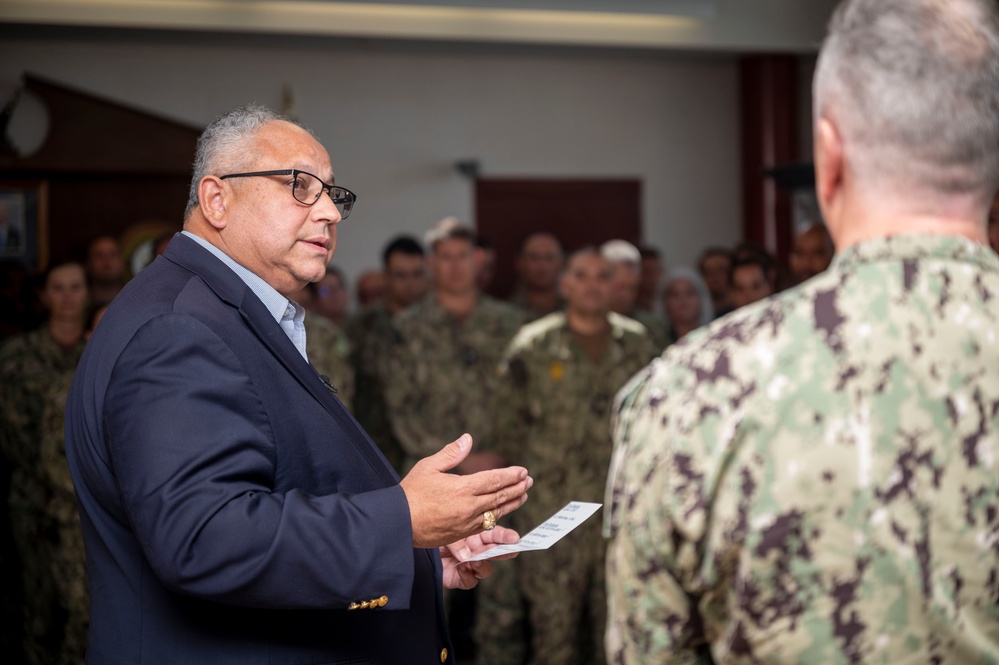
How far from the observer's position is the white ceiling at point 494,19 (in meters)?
6.40

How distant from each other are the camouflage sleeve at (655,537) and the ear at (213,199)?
3.07ft

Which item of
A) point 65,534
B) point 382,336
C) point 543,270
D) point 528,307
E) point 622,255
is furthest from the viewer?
point 528,307

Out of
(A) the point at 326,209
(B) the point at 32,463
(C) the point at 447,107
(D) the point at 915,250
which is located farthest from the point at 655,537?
(C) the point at 447,107

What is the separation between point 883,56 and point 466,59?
7.19m

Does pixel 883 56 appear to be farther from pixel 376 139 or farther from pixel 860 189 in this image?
pixel 376 139

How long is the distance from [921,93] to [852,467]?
0.38m

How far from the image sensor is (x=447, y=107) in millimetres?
7953

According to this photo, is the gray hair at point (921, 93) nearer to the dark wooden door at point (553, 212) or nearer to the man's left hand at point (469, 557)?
the man's left hand at point (469, 557)

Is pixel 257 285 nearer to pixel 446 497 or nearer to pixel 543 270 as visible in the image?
pixel 446 497

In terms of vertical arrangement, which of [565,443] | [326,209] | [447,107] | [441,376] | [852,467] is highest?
[447,107]

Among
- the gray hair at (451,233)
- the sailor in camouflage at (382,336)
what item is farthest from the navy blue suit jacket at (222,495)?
the sailor in camouflage at (382,336)

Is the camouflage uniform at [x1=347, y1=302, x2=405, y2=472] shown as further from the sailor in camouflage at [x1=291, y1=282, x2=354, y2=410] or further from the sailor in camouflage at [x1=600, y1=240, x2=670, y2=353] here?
the sailor in camouflage at [x1=600, y1=240, x2=670, y2=353]

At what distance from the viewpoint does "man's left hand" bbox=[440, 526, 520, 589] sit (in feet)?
6.47

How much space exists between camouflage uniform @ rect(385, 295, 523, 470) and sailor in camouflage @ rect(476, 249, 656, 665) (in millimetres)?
296
